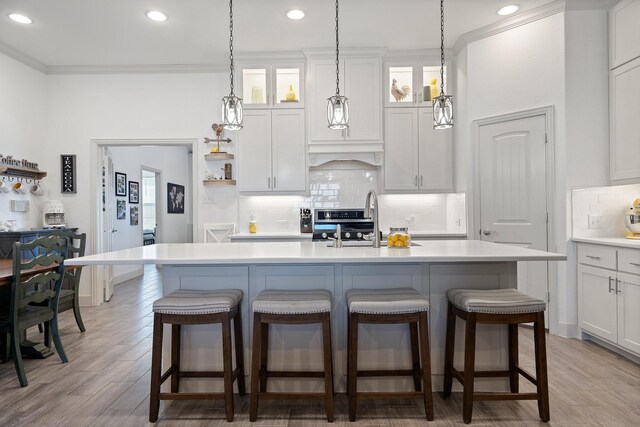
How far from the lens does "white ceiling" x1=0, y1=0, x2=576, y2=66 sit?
3.48 meters

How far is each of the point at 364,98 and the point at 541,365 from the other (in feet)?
10.9

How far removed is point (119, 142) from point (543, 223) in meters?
4.97

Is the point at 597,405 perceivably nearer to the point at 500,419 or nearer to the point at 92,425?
the point at 500,419

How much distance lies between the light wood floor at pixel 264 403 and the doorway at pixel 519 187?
2.28ft

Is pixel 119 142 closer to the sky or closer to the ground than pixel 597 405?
closer to the sky

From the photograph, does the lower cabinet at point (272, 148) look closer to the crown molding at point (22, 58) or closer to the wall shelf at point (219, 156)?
the wall shelf at point (219, 156)

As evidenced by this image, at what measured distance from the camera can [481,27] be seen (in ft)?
12.9

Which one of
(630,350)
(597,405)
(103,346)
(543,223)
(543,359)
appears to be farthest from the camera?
(543,223)

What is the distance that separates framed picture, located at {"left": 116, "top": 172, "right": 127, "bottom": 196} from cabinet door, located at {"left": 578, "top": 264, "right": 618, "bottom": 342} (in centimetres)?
654

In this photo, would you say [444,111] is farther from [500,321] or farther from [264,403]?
[264,403]

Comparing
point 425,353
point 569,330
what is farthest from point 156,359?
point 569,330

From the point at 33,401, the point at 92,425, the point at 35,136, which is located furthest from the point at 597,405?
the point at 35,136

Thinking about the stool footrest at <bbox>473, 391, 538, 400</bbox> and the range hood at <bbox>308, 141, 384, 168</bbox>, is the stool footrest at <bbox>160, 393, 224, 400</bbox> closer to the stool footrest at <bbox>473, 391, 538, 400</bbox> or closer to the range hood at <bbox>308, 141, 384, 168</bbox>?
the stool footrest at <bbox>473, 391, 538, 400</bbox>

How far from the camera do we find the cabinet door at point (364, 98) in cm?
445
